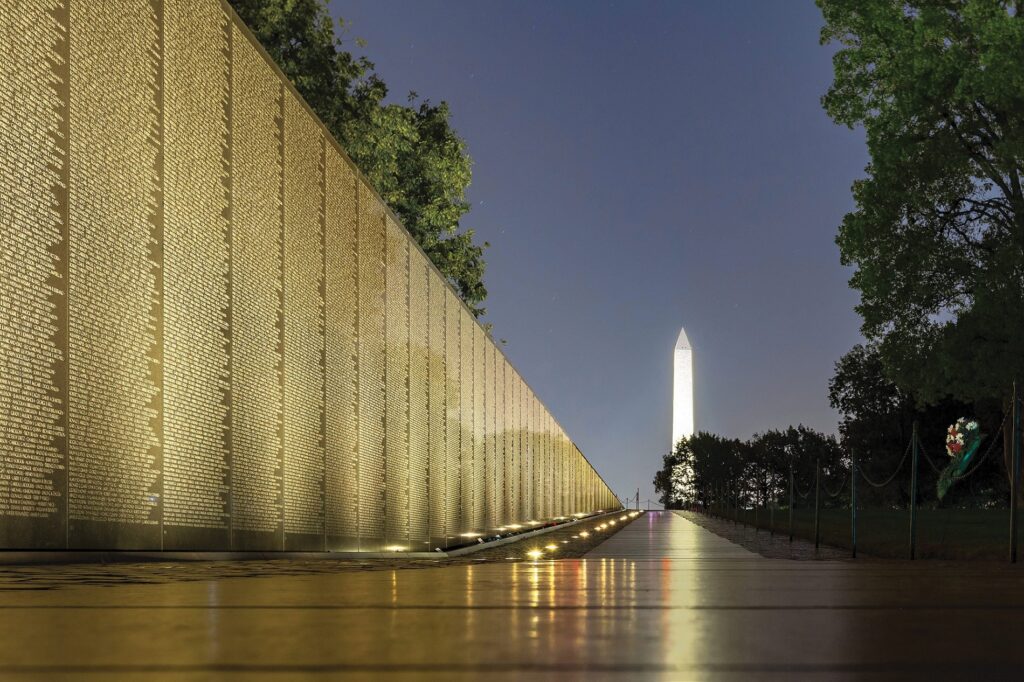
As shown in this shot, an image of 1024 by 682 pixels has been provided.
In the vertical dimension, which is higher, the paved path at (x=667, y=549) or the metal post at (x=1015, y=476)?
→ the metal post at (x=1015, y=476)

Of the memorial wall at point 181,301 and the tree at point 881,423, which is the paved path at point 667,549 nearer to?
the memorial wall at point 181,301

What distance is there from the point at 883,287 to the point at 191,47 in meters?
25.8

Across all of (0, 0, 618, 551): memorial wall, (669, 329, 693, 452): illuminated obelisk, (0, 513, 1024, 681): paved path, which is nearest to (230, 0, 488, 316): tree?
(0, 0, 618, 551): memorial wall

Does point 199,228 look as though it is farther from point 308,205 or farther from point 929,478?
point 929,478

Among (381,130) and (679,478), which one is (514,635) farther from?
(679,478)

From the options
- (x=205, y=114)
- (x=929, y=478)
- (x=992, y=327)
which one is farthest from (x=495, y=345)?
(x=929, y=478)

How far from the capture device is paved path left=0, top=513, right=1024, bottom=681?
5.90 ft

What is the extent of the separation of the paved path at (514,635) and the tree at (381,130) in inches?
1070

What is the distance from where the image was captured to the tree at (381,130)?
3131 cm

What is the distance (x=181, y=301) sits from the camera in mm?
12344

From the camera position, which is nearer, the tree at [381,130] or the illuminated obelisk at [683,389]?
the tree at [381,130]

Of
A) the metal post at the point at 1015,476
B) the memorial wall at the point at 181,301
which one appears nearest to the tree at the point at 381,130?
the memorial wall at the point at 181,301

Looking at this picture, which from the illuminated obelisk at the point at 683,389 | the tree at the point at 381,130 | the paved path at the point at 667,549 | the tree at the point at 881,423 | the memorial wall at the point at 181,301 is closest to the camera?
the memorial wall at the point at 181,301

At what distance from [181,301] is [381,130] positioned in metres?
21.5
